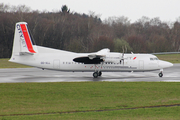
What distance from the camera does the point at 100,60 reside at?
26797 millimetres

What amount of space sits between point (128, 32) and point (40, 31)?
31.4 meters

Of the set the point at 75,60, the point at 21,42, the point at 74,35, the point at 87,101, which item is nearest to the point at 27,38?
the point at 21,42

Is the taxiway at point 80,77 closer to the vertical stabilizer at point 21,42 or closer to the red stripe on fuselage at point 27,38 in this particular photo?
the vertical stabilizer at point 21,42

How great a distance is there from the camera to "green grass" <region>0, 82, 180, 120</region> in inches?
461

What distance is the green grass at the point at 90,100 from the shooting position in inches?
461

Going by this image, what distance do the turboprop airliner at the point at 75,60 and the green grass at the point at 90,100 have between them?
7.29 metres

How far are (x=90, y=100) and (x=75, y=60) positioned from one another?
12.0 metres

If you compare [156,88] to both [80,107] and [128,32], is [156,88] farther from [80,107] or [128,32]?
[128,32]

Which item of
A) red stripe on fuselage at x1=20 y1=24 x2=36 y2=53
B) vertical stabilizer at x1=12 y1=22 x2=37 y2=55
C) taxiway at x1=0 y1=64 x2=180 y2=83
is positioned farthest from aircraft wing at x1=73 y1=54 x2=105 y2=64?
vertical stabilizer at x1=12 y1=22 x2=37 y2=55

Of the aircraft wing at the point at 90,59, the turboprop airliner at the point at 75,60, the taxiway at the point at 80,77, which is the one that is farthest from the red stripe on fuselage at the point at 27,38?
the aircraft wing at the point at 90,59

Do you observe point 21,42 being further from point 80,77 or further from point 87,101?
point 87,101

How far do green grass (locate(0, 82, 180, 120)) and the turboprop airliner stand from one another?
23.9ft

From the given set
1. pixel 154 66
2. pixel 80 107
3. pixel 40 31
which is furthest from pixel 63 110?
pixel 40 31

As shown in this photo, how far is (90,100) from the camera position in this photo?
15031 mm
